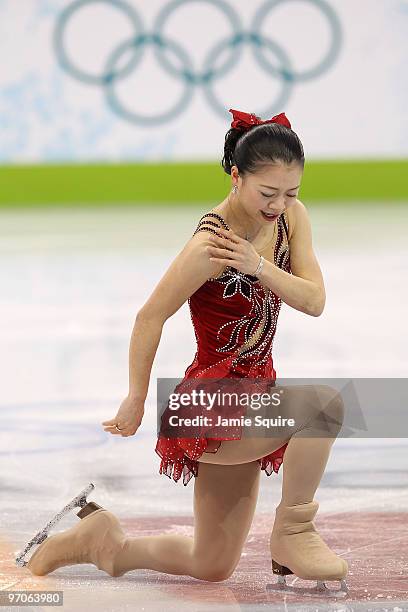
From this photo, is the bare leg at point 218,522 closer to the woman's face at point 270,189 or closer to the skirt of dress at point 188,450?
the skirt of dress at point 188,450

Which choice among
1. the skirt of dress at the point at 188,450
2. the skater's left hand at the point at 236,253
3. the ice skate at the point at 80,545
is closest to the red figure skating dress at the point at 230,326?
the skirt of dress at the point at 188,450

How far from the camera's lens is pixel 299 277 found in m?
2.89

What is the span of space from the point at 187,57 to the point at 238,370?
821cm

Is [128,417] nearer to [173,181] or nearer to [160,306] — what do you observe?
[160,306]

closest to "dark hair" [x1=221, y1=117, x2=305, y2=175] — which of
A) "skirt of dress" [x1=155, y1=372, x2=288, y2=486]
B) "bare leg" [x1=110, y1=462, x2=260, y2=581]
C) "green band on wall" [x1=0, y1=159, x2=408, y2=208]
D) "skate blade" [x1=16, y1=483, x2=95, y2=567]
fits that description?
"skirt of dress" [x1=155, y1=372, x2=288, y2=486]

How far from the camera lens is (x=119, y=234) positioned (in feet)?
29.9

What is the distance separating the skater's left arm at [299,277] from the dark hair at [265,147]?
0.75 feet

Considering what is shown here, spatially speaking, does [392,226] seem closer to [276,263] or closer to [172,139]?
[172,139]

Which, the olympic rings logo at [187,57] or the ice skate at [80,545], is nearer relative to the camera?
the ice skate at [80,545]

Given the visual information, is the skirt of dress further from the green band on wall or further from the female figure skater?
the green band on wall

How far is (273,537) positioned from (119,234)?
6.32 metres

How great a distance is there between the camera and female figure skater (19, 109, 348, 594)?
279 centimetres

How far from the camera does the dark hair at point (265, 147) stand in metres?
2.77

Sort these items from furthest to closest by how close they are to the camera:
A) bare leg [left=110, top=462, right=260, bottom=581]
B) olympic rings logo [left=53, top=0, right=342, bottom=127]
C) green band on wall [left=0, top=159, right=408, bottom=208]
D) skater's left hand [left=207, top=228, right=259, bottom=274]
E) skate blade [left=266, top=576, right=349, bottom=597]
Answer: green band on wall [left=0, top=159, right=408, bottom=208], olympic rings logo [left=53, top=0, right=342, bottom=127], bare leg [left=110, top=462, right=260, bottom=581], skate blade [left=266, top=576, right=349, bottom=597], skater's left hand [left=207, top=228, right=259, bottom=274]
